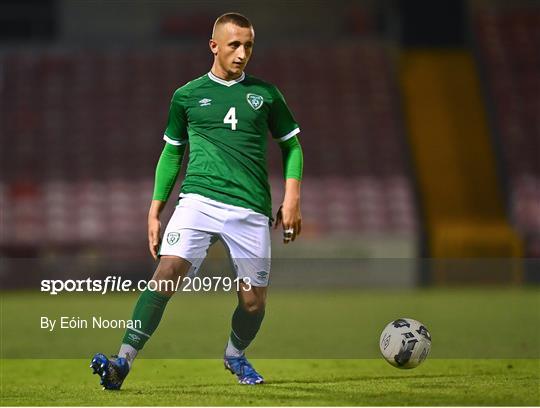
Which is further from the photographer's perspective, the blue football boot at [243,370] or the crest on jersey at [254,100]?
the blue football boot at [243,370]

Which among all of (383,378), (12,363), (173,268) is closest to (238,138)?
(173,268)

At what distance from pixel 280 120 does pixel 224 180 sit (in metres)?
0.41

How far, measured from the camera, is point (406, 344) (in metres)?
6.20

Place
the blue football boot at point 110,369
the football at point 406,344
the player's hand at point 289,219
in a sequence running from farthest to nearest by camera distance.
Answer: the football at point 406,344 → the player's hand at point 289,219 → the blue football boot at point 110,369

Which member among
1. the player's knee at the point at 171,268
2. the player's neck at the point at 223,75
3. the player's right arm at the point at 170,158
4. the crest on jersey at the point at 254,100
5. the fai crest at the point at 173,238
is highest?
the player's neck at the point at 223,75

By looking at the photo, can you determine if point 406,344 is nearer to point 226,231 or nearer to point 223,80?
point 226,231

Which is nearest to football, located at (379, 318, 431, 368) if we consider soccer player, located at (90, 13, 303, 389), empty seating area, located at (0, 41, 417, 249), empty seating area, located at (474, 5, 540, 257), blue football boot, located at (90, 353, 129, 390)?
soccer player, located at (90, 13, 303, 389)

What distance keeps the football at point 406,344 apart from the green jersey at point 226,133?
116 cm

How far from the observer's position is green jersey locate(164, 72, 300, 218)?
555cm

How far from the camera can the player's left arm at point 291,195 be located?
17.7 feet

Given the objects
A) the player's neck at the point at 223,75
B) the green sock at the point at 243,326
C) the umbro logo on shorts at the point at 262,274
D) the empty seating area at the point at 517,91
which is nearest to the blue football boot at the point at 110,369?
the green sock at the point at 243,326

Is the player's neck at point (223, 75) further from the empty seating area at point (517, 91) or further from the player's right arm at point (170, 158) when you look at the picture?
the empty seating area at point (517, 91)

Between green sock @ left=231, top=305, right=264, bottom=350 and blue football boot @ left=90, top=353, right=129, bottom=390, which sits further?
green sock @ left=231, top=305, right=264, bottom=350

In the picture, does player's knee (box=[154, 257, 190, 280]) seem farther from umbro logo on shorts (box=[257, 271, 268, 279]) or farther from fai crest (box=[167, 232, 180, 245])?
umbro logo on shorts (box=[257, 271, 268, 279])
